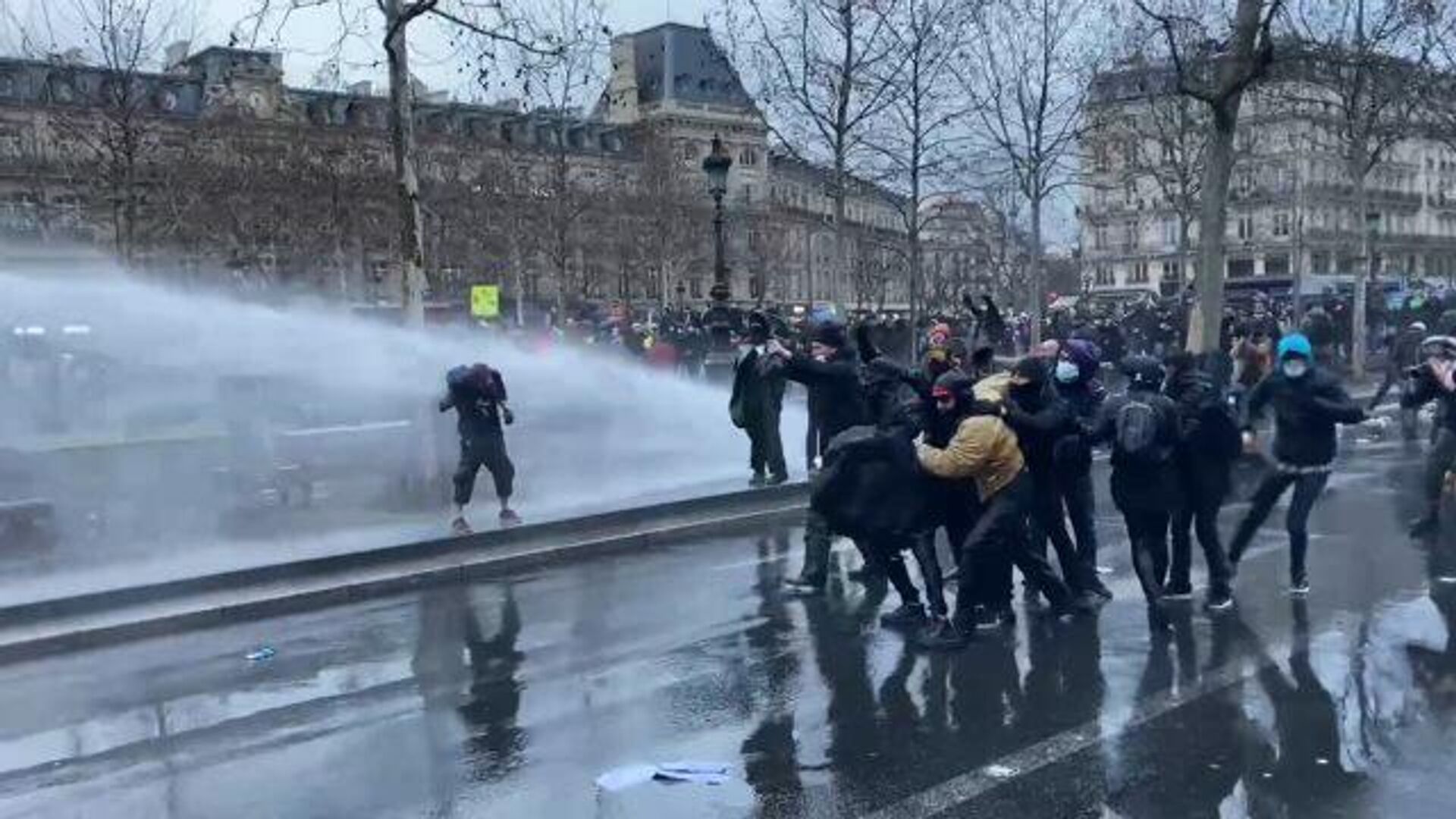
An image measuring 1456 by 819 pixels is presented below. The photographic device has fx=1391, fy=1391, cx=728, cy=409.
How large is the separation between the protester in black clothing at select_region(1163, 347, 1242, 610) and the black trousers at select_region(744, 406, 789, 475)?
5845 mm

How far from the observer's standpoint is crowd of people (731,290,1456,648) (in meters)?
7.94

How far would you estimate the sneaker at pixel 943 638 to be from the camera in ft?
26.1

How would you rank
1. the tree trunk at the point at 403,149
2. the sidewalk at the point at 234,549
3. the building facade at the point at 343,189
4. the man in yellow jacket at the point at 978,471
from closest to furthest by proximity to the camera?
the man in yellow jacket at the point at 978,471
the sidewalk at the point at 234,549
the tree trunk at the point at 403,149
the building facade at the point at 343,189

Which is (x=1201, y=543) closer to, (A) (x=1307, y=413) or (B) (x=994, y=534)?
(A) (x=1307, y=413)

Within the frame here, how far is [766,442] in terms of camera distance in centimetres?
1420

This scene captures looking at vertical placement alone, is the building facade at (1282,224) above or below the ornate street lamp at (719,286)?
above

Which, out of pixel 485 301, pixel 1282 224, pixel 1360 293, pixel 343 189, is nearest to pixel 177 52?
pixel 343 189

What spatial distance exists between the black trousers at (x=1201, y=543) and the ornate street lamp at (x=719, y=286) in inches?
428

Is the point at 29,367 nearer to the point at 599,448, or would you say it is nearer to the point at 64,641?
the point at 599,448

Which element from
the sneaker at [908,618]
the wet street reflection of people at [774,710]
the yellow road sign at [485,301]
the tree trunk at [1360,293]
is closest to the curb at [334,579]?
the wet street reflection of people at [774,710]

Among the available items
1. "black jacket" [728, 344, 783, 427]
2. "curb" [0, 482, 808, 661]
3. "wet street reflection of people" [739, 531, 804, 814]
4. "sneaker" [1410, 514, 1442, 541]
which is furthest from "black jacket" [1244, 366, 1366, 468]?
"curb" [0, 482, 808, 661]

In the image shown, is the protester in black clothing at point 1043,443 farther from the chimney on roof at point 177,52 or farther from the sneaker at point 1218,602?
the chimney on roof at point 177,52

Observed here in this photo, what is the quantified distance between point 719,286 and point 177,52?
1881 cm

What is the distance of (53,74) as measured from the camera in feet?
89.7
